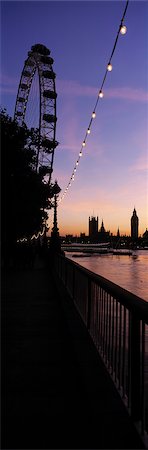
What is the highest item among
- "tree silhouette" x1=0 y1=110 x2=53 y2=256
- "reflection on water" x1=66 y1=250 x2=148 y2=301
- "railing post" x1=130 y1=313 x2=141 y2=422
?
"tree silhouette" x1=0 y1=110 x2=53 y2=256

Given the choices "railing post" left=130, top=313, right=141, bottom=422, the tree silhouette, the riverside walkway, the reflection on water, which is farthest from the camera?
the reflection on water

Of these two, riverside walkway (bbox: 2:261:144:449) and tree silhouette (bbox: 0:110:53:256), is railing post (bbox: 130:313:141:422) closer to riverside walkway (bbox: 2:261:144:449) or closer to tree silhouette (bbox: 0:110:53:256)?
riverside walkway (bbox: 2:261:144:449)

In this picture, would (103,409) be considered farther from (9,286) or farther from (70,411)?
(9,286)

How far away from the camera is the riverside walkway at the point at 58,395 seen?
3.61 meters

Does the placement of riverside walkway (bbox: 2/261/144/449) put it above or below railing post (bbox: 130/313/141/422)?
below

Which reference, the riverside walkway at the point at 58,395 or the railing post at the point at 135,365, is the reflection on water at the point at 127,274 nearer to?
the riverside walkway at the point at 58,395

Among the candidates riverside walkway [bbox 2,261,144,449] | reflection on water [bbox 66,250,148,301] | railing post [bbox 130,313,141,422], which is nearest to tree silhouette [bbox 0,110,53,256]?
reflection on water [bbox 66,250,148,301]

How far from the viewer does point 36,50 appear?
41500 millimetres

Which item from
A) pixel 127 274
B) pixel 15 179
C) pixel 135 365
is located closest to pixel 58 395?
pixel 135 365

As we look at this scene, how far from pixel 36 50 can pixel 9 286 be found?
99.8 feet

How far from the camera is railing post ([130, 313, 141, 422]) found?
11.1ft

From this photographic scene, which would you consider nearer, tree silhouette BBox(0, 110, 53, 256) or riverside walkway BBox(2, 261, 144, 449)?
riverside walkway BBox(2, 261, 144, 449)

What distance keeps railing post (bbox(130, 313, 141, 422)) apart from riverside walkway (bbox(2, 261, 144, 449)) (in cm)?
19

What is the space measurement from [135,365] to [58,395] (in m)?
1.70
